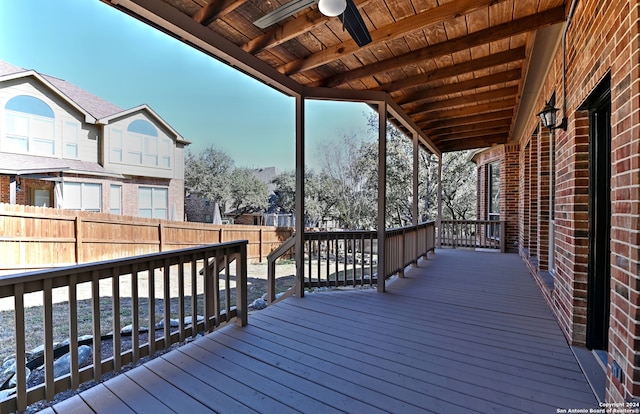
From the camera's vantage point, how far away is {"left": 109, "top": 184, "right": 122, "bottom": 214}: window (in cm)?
1083

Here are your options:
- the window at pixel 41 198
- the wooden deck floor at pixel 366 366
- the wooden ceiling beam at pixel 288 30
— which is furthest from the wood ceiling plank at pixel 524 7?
the window at pixel 41 198

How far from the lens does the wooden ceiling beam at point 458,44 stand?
8.44 feet

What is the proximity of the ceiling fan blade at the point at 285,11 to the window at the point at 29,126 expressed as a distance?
423 inches

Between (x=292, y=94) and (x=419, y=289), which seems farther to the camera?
(x=419, y=289)

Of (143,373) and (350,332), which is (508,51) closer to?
(350,332)

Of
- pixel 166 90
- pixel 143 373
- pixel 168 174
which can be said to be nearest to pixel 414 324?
pixel 143 373

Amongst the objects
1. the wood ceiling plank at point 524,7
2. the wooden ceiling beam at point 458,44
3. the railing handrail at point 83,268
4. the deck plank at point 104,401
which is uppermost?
the wood ceiling plank at point 524,7

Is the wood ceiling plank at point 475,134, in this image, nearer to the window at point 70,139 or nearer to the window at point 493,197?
the window at point 493,197

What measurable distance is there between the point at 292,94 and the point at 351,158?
453 inches

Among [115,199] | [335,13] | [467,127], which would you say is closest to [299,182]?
[335,13]

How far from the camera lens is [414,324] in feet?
10.1

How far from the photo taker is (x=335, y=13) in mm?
1921

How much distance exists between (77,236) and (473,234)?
10256 mm

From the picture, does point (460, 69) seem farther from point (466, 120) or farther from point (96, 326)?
point (96, 326)
